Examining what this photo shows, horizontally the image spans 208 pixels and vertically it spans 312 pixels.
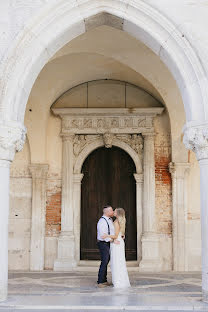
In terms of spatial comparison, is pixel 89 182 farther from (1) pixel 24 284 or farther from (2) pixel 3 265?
(2) pixel 3 265

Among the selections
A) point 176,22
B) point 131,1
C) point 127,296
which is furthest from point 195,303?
point 131,1

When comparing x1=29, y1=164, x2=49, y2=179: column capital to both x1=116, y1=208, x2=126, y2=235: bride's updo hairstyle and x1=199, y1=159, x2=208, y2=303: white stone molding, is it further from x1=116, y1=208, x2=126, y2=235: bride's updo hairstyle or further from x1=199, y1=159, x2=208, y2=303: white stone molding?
x1=199, y1=159, x2=208, y2=303: white stone molding

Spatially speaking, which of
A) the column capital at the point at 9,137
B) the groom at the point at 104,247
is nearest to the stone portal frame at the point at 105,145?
the groom at the point at 104,247

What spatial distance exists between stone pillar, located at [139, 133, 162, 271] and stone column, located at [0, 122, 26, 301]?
176 inches

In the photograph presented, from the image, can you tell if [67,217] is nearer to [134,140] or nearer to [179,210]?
[134,140]

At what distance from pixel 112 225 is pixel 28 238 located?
310 centimetres

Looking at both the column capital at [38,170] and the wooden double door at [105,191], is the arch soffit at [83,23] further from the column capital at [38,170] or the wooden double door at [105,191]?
the wooden double door at [105,191]

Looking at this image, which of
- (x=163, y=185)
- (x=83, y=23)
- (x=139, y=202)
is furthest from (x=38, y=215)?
(x=83, y=23)

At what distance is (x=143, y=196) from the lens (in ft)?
32.5

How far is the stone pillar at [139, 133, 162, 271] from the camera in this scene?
9477 millimetres

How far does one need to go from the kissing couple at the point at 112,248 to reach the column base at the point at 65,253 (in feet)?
7.75

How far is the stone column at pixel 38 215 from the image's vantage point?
9.66 m

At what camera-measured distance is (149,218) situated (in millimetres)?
9703

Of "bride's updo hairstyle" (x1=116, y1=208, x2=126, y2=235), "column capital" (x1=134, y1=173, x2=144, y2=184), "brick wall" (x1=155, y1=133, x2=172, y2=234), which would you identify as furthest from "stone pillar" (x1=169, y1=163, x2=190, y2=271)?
"bride's updo hairstyle" (x1=116, y1=208, x2=126, y2=235)
